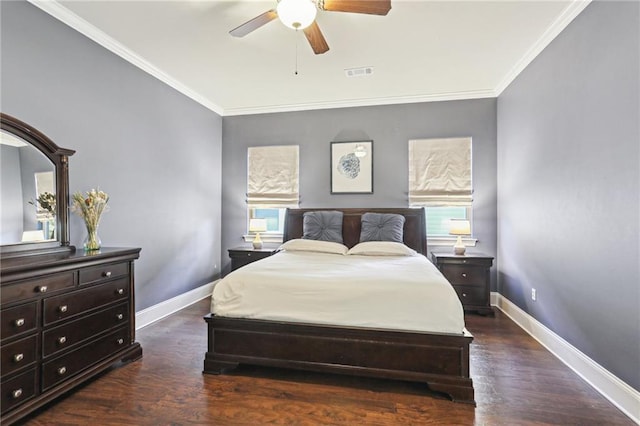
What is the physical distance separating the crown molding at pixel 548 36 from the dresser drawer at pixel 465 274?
2363 millimetres

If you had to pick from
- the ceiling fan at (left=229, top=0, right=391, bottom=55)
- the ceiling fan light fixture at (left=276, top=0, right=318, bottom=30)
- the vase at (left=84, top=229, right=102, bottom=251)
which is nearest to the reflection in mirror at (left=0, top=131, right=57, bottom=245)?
the vase at (left=84, top=229, right=102, bottom=251)

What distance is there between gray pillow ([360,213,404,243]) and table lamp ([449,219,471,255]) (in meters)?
0.65

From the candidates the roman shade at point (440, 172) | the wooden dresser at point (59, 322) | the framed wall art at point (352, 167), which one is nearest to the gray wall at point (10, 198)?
the wooden dresser at point (59, 322)

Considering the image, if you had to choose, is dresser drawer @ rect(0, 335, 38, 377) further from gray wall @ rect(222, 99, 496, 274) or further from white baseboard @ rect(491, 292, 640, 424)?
A: white baseboard @ rect(491, 292, 640, 424)

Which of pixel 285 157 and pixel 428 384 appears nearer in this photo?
pixel 428 384

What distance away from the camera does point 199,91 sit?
13.9 ft

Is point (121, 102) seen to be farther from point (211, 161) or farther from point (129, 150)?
point (211, 161)

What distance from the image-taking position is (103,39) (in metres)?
2.89

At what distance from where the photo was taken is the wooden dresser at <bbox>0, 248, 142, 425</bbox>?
1753mm

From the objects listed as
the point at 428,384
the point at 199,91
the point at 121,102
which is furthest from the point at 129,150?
the point at 428,384

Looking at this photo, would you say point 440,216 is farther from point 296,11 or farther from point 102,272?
Result: point 102,272

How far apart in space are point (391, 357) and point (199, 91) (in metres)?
4.06

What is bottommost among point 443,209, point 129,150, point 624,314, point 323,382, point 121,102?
point 323,382

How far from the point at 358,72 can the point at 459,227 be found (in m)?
2.35
